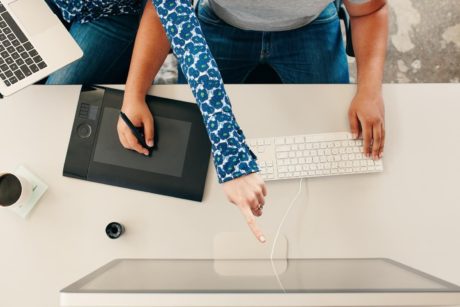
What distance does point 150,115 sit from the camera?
0.90m

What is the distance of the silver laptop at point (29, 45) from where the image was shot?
0.92m

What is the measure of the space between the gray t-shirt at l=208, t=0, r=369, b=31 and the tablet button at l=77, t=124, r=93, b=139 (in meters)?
0.43

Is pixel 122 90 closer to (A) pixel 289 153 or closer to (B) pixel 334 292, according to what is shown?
(A) pixel 289 153

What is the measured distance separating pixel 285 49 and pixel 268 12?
0.15 meters

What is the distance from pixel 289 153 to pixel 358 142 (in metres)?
0.16

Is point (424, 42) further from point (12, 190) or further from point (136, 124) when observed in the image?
point (12, 190)

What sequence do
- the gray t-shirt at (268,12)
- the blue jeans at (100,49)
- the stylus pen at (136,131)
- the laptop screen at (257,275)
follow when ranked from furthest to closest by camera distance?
the blue jeans at (100,49) → the gray t-shirt at (268,12) → the stylus pen at (136,131) → the laptop screen at (257,275)

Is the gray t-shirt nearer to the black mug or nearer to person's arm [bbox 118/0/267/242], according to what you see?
person's arm [bbox 118/0/267/242]

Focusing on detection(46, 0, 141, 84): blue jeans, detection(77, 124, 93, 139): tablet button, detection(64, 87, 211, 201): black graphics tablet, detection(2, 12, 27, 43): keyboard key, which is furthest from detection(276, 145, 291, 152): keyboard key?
detection(2, 12, 27, 43): keyboard key

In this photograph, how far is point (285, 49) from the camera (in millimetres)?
1141

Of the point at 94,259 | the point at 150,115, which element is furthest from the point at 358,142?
the point at 94,259

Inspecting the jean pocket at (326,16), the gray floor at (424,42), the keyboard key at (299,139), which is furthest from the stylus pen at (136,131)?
the gray floor at (424,42)

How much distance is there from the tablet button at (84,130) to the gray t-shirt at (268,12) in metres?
0.43

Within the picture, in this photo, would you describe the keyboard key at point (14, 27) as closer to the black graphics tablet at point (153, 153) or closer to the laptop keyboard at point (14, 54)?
the laptop keyboard at point (14, 54)
